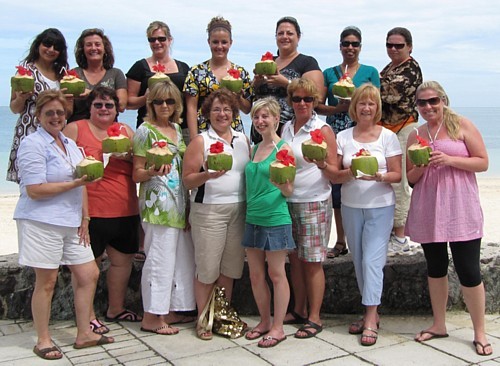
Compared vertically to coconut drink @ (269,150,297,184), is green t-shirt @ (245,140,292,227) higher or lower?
lower

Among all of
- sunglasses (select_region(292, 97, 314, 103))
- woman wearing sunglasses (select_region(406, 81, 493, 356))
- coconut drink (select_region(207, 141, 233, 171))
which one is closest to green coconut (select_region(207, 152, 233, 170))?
coconut drink (select_region(207, 141, 233, 171))

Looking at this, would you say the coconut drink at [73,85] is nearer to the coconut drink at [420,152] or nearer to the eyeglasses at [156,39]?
the eyeglasses at [156,39]

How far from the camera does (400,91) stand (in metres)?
6.46

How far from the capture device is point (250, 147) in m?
5.62

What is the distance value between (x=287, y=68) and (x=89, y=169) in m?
2.48

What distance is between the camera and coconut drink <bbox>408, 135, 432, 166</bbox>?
194 inches

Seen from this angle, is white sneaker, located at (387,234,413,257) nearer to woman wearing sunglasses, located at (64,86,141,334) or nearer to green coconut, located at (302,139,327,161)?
green coconut, located at (302,139,327,161)

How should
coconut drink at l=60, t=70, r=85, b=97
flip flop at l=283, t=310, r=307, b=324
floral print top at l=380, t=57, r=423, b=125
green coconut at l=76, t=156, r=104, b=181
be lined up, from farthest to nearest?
floral print top at l=380, t=57, r=423, b=125, flip flop at l=283, t=310, r=307, b=324, coconut drink at l=60, t=70, r=85, b=97, green coconut at l=76, t=156, r=104, b=181

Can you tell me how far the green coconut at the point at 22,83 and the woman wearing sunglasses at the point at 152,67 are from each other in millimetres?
1055

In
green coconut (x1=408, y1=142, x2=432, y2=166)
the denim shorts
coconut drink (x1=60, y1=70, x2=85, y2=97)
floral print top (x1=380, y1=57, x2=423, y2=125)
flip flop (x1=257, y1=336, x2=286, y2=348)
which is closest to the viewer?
green coconut (x1=408, y1=142, x2=432, y2=166)

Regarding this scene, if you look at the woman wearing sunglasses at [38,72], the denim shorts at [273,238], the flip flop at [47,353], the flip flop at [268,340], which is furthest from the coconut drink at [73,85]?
the flip flop at [268,340]

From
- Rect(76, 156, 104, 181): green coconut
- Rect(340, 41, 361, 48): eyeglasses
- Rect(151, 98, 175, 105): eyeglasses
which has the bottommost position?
Rect(76, 156, 104, 181): green coconut

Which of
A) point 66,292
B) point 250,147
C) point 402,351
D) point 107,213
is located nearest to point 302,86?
point 250,147

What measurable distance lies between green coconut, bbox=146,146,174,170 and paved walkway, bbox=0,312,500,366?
5.66 ft
